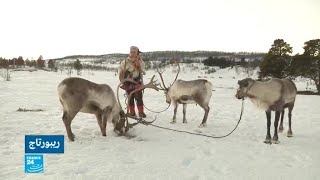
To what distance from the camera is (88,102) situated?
21.1 feet

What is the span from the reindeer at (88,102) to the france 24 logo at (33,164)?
1.56 meters

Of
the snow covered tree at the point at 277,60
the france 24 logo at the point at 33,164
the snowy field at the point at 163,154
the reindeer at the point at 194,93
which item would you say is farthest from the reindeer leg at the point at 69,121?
the snow covered tree at the point at 277,60

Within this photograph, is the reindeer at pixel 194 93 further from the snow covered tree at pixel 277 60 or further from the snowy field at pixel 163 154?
the snow covered tree at pixel 277 60

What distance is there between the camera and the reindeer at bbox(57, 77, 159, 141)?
6102 mm

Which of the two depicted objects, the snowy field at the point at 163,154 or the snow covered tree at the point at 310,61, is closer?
the snowy field at the point at 163,154

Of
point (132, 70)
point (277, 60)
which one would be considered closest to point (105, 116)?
point (132, 70)

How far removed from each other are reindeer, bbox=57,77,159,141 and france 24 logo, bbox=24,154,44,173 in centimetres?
156

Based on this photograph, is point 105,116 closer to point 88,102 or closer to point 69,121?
point 88,102

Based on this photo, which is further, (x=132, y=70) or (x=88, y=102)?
(x=132, y=70)

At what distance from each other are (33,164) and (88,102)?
2.16 m

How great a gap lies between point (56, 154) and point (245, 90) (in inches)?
160

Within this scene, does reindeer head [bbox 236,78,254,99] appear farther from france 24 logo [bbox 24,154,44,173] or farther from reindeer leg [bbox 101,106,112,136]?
france 24 logo [bbox 24,154,44,173]

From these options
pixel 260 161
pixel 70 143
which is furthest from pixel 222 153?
pixel 70 143

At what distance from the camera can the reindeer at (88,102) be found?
20.0ft
